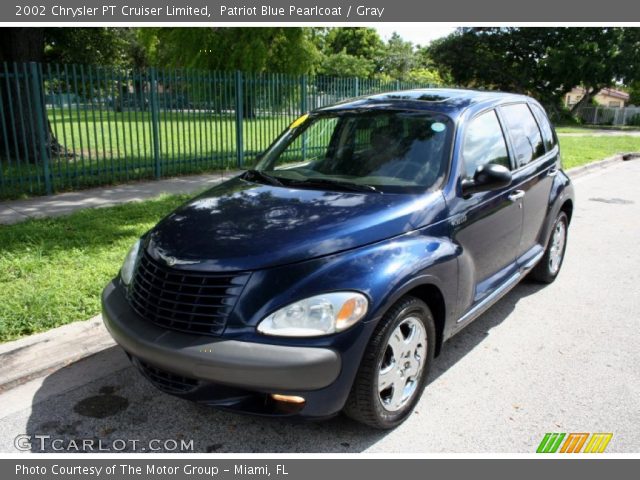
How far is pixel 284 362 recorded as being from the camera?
2502 millimetres

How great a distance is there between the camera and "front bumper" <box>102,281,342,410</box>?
8.24ft

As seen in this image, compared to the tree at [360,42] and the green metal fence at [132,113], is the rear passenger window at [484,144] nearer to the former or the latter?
the green metal fence at [132,113]

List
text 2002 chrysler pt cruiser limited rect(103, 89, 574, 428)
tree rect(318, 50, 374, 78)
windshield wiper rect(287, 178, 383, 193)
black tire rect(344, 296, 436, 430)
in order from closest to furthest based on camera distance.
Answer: text 2002 chrysler pt cruiser limited rect(103, 89, 574, 428)
black tire rect(344, 296, 436, 430)
windshield wiper rect(287, 178, 383, 193)
tree rect(318, 50, 374, 78)

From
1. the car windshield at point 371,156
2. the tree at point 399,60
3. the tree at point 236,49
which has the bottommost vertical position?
the car windshield at point 371,156

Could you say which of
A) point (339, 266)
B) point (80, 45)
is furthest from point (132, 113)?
point (339, 266)

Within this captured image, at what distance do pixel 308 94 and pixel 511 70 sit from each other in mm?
32871

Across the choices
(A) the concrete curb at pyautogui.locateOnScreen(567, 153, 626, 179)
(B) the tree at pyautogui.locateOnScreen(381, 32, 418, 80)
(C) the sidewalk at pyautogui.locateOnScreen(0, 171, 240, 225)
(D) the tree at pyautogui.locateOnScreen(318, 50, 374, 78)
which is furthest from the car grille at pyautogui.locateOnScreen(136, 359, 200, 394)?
(B) the tree at pyautogui.locateOnScreen(381, 32, 418, 80)

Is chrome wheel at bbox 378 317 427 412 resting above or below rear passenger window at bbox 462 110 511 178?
below

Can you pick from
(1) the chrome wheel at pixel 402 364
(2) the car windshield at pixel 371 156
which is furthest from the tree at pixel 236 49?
(1) the chrome wheel at pixel 402 364

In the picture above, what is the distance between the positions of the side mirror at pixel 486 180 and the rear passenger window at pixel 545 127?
1886 millimetres

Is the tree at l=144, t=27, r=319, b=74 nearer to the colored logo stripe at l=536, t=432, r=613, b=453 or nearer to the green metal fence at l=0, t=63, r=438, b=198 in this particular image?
the green metal fence at l=0, t=63, r=438, b=198

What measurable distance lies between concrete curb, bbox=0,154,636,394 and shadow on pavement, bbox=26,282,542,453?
125 mm

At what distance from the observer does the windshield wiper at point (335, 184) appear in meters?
3.48

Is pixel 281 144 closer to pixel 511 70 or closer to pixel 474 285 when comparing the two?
pixel 474 285
